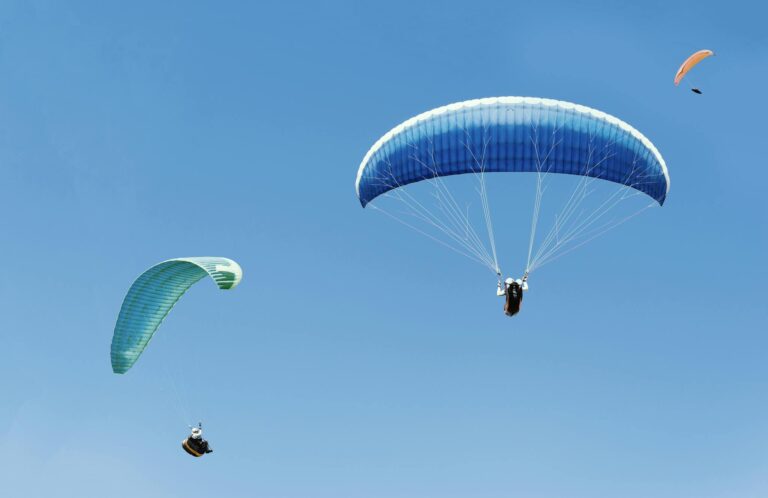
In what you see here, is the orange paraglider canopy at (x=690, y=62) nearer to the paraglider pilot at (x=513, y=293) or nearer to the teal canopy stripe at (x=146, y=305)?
the paraglider pilot at (x=513, y=293)

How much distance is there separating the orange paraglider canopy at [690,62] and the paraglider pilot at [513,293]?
900cm

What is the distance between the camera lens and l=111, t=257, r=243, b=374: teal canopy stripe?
3678cm

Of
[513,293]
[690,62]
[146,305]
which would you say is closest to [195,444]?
[146,305]

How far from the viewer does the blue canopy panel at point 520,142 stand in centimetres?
3231

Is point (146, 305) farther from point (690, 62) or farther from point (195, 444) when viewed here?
point (690, 62)

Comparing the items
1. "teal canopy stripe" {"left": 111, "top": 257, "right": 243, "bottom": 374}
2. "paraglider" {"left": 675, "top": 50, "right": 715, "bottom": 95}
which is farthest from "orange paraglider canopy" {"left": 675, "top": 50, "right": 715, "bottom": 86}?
"teal canopy stripe" {"left": 111, "top": 257, "right": 243, "bottom": 374}

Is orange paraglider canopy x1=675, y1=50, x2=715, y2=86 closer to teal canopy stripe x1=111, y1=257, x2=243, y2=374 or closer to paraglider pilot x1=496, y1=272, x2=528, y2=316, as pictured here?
paraglider pilot x1=496, y1=272, x2=528, y2=316

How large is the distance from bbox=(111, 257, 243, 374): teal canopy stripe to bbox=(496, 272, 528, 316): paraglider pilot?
10.6 metres

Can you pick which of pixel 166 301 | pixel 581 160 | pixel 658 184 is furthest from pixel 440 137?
pixel 166 301

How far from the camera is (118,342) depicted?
37875 mm

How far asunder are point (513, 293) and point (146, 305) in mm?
14237

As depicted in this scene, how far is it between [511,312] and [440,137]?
20.2 feet

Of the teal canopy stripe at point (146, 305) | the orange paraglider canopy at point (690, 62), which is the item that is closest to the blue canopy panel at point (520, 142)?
the orange paraglider canopy at point (690, 62)

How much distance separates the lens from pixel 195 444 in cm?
3725
